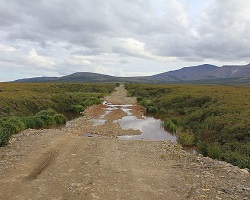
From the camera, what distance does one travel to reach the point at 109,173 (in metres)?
12.3

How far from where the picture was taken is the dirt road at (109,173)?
1016 cm

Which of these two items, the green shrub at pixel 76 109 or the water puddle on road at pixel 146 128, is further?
the green shrub at pixel 76 109

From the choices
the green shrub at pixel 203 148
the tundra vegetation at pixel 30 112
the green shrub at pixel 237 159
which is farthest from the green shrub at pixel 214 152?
the tundra vegetation at pixel 30 112

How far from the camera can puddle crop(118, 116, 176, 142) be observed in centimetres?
2405

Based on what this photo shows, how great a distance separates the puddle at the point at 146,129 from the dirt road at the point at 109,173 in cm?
550

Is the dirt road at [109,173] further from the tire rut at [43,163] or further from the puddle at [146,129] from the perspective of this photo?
the puddle at [146,129]

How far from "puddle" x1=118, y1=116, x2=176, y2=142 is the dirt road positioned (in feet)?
18.0

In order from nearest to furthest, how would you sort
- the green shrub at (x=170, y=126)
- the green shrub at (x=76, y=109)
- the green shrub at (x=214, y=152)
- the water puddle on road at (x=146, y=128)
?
the green shrub at (x=214, y=152) < the water puddle on road at (x=146, y=128) < the green shrub at (x=170, y=126) < the green shrub at (x=76, y=109)

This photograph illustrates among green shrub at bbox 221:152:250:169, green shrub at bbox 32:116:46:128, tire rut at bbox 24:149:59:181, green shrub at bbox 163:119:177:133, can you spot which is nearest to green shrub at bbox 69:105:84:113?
green shrub at bbox 32:116:46:128

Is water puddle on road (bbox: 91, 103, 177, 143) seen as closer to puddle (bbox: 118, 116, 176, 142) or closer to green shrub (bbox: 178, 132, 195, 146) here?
puddle (bbox: 118, 116, 176, 142)

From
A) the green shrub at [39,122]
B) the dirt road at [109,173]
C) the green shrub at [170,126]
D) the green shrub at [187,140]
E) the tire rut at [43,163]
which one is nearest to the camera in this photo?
the dirt road at [109,173]

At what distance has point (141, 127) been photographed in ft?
96.4

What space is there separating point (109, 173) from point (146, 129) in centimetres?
1623

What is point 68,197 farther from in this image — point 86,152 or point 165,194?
point 86,152
